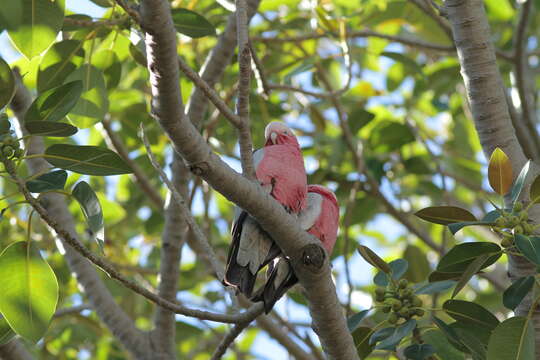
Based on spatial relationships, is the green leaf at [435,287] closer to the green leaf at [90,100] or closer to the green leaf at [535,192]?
the green leaf at [535,192]

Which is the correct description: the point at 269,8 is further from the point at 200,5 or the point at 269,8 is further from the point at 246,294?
the point at 246,294

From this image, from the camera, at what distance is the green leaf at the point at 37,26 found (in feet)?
6.93

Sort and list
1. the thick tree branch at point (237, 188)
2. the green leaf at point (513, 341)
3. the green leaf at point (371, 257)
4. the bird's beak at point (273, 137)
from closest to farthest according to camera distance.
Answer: the thick tree branch at point (237, 188), the green leaf at point (513, 341), the green leaf at point (371, 257), the bird's beak at point (273, 137)

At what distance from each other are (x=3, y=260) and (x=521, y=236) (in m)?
1.53

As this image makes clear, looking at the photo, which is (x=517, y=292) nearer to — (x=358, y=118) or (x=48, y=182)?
(x=48, y=182)

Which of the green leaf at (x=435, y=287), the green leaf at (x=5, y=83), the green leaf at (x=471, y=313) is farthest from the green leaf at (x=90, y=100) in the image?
the green leaf at (x=471, y=313)

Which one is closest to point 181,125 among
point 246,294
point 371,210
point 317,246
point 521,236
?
point 317,246

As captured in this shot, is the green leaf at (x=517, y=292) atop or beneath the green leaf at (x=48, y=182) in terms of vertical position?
beneath

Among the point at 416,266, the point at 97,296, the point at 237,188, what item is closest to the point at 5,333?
the point at 97,296

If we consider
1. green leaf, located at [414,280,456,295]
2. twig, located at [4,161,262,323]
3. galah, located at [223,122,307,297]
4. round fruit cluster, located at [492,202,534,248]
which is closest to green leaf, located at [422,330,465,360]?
green leaf, located at [414,280,456,295]

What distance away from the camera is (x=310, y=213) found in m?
2.33

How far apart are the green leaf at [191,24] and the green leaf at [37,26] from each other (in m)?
0.63

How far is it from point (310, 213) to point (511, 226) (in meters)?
0.63

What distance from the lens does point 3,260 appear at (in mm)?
2111
